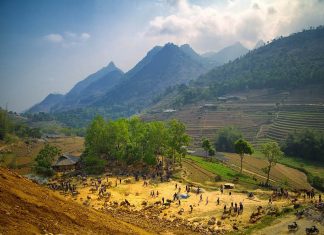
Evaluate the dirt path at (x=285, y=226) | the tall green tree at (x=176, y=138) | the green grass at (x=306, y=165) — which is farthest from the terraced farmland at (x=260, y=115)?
the dirt path at (x=285, y=226)

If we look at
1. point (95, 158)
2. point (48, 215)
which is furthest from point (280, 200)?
point (95, 158)

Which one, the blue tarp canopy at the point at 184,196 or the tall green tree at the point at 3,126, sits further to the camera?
the tall green tree at the point at 3,126

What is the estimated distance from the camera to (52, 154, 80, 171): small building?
6488 cm

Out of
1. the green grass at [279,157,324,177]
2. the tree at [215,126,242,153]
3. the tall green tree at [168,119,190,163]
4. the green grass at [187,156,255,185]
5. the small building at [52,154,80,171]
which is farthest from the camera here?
the tree at [215,126,242,153]

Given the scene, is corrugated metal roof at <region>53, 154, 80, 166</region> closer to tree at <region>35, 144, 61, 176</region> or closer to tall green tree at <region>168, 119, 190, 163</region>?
tree at <region>35, 144, 61, 176</region>

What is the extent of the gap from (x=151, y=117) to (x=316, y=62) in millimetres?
92620

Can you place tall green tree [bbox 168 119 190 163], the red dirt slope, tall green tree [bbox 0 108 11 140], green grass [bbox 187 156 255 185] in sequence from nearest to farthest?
the red dirt slope, green grass [bbox 187 156 255 185], tall green tree [bbox 168 119 190 163], tall green tree [bbox 0 108 11 140]

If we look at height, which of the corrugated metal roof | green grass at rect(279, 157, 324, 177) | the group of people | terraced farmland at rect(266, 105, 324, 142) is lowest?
the group of people

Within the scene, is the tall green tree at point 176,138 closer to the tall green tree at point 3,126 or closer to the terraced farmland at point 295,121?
the terraced farmland at point 295,121

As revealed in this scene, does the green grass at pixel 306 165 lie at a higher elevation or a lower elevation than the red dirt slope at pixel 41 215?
lower

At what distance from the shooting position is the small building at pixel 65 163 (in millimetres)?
64875

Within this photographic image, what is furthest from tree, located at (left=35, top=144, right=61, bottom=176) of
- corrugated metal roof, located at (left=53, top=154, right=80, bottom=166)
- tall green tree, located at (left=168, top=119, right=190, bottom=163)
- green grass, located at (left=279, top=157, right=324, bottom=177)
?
green grass, located at (left=279, top=157, right=324, bottom=177)

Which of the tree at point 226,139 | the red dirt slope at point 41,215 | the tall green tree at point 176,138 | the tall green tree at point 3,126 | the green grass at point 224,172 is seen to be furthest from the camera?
the tall green tree at point 3,126

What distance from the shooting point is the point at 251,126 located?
390 feet
